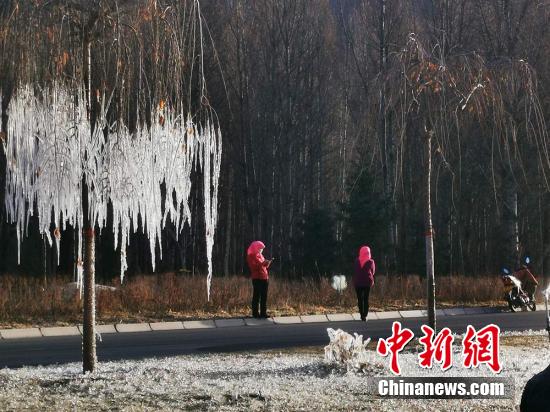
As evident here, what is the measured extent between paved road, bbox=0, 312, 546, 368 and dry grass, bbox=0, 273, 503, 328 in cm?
228

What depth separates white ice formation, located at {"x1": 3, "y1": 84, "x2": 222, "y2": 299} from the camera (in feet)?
34.6

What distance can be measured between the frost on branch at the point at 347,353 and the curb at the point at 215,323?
10.1m

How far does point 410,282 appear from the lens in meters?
29.4

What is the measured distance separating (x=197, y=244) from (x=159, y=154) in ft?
111

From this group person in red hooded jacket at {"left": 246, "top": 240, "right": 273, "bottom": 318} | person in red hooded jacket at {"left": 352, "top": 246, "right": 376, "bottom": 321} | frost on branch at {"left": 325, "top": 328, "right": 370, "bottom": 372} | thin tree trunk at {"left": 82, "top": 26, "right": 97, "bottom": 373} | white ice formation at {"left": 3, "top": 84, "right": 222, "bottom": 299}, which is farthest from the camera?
person in red hooded jacket at {"left": 246, "top": 240, "right": 273, "bottom": 318}

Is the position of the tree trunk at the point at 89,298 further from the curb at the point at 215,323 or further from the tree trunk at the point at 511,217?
the tree trunk at the point at 511,217

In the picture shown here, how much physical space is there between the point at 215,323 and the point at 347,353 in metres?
11.3

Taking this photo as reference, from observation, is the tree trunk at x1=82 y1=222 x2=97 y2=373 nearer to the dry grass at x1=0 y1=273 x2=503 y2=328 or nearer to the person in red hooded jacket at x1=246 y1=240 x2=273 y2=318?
the dry grass at x1=0 y1=273 x2=503 y2=328

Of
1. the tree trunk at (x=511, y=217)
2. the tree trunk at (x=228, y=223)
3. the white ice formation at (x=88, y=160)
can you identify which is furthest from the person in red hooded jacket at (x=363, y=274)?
the tree trunk at (x=228, y=223)

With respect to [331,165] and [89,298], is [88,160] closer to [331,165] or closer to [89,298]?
[89,298]

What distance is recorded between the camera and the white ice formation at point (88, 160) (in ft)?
34.6

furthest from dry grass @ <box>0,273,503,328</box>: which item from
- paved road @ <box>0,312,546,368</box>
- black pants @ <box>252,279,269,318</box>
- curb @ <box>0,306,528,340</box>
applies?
paved road @ <box>0,312,546,368</box>

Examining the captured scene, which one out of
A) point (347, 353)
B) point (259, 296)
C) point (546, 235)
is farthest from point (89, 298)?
point (546, 235)

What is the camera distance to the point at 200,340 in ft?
60.1
